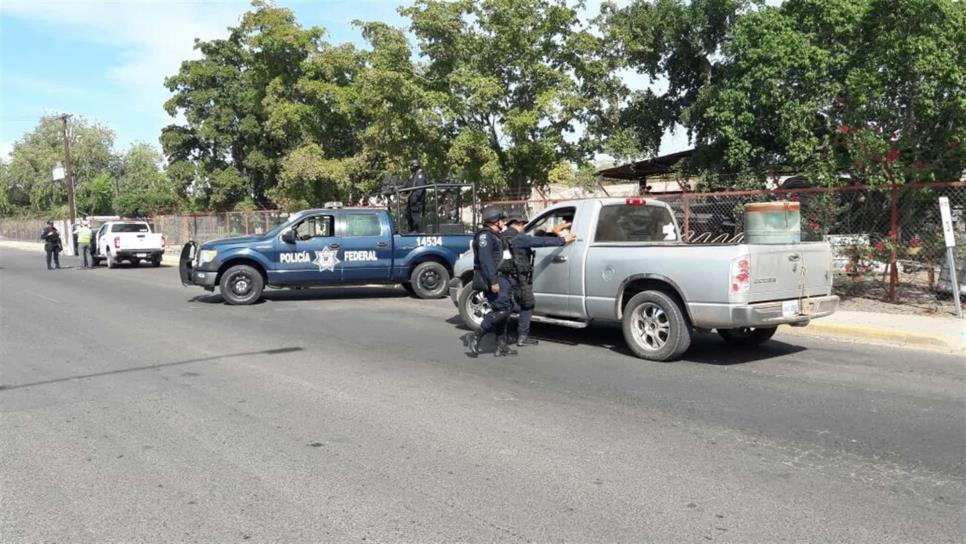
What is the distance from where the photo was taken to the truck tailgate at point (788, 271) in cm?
732

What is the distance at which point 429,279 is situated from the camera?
1483 cm

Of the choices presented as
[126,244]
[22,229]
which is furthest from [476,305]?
[22,229]

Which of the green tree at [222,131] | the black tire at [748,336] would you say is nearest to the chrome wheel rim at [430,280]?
the black tire at [748,336]

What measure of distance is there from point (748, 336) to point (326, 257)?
8.27 meters

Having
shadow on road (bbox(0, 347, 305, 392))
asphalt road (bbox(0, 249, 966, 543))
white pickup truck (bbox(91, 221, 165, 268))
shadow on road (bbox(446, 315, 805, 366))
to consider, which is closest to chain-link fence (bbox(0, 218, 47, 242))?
white pickup truck (bbox(91, 221, 165, 268))

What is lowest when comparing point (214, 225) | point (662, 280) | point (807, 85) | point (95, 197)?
point (662, 280)

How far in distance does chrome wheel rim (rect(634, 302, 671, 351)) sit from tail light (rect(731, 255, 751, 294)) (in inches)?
32.9

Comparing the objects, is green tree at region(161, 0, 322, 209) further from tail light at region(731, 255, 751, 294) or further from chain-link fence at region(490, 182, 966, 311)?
tail light at region(731, 255, 751, 294)

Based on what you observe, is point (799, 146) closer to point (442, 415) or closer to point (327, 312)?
point (327, 312)

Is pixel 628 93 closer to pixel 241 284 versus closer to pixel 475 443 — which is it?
pixel 241 284

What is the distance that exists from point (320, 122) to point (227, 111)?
11.3m

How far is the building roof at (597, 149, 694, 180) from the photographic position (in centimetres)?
2324

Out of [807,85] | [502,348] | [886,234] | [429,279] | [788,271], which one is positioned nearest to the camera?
[788,271]

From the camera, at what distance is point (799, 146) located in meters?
17.5
